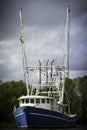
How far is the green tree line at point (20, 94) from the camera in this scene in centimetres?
7088

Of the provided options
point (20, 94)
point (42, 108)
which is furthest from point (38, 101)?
point (20, 94)

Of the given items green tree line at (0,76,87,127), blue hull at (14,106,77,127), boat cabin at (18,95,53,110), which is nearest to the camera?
blue hull at (14,106,77,127)

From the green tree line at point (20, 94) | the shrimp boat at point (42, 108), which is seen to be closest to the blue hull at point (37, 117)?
the shrimp boat at point (42, 108)

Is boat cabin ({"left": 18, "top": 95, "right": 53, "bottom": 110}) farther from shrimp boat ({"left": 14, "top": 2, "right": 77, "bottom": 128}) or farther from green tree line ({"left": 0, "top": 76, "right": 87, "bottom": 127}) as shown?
green tree line ({"left": 0, "top": 76, "right": 87, "bottom": 127})

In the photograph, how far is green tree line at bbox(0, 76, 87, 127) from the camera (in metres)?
70.9

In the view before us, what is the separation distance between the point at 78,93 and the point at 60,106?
20.4 meters

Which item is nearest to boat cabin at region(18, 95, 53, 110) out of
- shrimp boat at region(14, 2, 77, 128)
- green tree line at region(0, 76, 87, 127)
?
shrimp boat at region(14, 2, 77, 128)

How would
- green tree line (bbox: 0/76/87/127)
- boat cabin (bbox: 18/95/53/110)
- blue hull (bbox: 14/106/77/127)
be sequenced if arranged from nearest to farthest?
blue hull (bbox: 14/106/77/127)
boat cabin (bbox: 18/95/53/110)
green tree line (bbox: 0/76/87/127)

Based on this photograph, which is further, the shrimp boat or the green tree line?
the green tree line

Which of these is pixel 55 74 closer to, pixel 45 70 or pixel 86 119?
pixel 45 70

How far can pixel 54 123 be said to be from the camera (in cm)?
5269

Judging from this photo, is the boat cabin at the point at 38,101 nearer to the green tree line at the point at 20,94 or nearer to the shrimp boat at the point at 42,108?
the shrimp boat at the point at 42,108

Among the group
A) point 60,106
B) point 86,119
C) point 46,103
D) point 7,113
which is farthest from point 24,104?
point 86,119

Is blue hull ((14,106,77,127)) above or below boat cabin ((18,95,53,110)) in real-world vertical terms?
below
